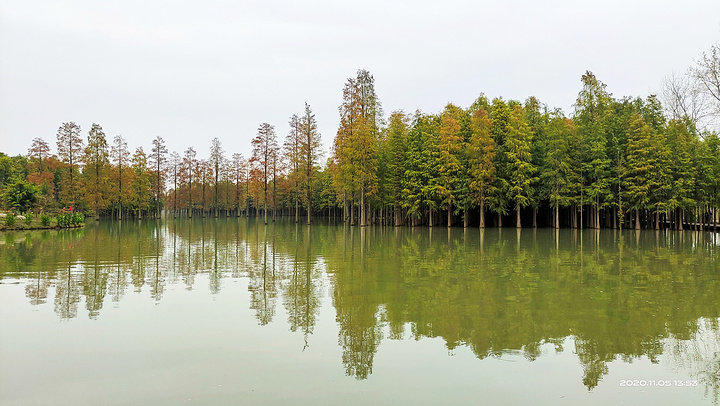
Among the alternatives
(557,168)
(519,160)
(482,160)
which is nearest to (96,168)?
(482,160)

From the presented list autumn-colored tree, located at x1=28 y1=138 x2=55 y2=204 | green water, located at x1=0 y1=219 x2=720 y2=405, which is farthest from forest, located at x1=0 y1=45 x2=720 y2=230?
green water, located at x1=0 y1=219 x2=720 y2=405

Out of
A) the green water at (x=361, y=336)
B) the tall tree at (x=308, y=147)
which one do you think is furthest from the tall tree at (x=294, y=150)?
the green water at (x=361, y=336)

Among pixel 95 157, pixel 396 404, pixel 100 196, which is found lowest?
pixel 396 404

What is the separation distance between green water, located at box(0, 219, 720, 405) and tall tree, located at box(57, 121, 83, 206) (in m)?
56.3

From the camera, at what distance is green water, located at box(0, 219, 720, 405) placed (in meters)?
5.80

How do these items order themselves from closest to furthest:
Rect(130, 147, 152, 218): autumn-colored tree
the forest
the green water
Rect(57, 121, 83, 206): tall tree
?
the green water → the forest → Rect(57, 121, 83, 206): tall tree → Rect(130, 147, 152, 218): autumn-colored tree

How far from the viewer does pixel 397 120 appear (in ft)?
182

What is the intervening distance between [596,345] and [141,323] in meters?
8.01

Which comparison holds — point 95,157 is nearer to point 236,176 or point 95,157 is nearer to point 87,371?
point 236,176

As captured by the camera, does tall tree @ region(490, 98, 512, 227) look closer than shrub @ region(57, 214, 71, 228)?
No

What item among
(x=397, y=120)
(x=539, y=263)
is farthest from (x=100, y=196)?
(x=539, y=263)

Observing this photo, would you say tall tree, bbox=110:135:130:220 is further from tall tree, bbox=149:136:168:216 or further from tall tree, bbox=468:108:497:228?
tall tree, bbox=468:108:497:228

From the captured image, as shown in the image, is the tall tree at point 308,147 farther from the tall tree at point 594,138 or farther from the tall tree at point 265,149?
the tall tree at point 594,138

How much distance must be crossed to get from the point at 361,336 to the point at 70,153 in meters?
69.6
